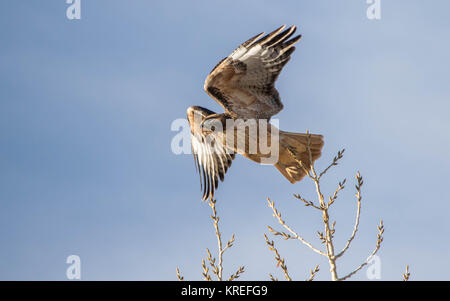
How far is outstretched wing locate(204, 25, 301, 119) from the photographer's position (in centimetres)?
749

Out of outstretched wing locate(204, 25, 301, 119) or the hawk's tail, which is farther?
the hawk's tail

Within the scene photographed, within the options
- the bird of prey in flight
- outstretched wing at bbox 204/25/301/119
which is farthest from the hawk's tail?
outstretched wing at bbox 204/25/301/119

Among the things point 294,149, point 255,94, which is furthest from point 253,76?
point 294,149

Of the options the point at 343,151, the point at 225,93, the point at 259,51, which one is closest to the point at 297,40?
the point at 259,51

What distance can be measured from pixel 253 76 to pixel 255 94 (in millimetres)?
263

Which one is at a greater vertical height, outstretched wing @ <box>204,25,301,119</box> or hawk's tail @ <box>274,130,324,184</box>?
outstretched wing @ <box>204,25,301,119</box>

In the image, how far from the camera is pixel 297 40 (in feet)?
24.2

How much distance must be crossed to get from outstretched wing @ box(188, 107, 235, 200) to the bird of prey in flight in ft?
0.05

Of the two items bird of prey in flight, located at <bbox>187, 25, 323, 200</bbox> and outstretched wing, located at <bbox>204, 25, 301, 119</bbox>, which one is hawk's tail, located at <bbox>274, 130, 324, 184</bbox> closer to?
bird of prey in flight, located at <bbox>187, 25, 323, 200</bbox>

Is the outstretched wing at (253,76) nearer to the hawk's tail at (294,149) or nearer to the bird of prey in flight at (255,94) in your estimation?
the bird of prey in flight at (255,94)

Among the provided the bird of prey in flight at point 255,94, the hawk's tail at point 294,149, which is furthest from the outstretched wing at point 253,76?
the hawk's tail at point 294,149

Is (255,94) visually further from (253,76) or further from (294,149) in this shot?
(294,149)
